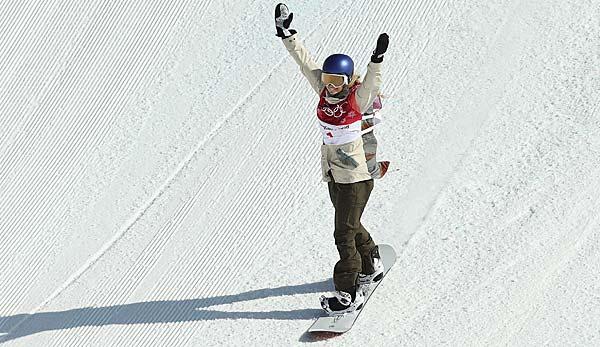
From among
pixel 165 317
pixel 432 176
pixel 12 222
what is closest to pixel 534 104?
pixel 432 176

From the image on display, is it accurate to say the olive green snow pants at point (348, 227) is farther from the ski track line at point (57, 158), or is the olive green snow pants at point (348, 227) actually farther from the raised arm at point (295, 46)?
the ski track line at point (57, 158)

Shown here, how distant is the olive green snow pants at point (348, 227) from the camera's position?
6.86 m

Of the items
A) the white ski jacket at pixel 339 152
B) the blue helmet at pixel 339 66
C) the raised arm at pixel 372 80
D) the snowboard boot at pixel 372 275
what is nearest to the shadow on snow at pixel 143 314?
the snowboard boot at pixel 372 275

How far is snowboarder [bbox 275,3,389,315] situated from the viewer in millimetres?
6574

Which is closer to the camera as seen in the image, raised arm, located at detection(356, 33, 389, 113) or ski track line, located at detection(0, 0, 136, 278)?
raised arm, located at detection(356, 33, 389, 113)

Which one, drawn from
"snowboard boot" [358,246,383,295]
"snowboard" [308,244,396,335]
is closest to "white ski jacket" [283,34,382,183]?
"snowboard boot" [358,246,383,295]

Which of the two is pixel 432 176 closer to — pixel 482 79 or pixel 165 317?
pixel 482 79

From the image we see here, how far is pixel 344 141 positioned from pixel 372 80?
525 millimetres

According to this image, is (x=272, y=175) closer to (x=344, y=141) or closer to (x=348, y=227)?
(x=348, y=227)

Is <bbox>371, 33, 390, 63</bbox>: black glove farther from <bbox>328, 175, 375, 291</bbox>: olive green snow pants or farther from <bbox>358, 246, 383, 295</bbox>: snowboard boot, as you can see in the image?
<bbox>358, 246, 383, 295</bbox>: snowboard boot

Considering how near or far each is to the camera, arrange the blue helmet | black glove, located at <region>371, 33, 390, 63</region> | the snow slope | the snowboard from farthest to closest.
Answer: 1. the snow slope
2. the snowboard
3. the blue helmet
4. black glove, located at <region>371, 33, 390, 63</region>

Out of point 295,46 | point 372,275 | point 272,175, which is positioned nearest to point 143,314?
point 372,275

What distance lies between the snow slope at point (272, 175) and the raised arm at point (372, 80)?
1.66 meters

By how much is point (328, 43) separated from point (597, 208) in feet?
12.3
